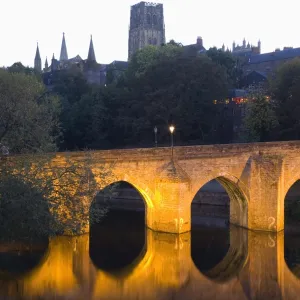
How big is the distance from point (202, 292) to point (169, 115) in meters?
28.1

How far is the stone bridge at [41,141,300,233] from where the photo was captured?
25.2m

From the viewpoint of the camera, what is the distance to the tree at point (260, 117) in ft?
129

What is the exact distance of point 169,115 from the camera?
45812 mm

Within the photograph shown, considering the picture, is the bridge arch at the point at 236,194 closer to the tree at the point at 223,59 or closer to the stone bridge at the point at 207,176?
the stone bridge at the point at 207,176

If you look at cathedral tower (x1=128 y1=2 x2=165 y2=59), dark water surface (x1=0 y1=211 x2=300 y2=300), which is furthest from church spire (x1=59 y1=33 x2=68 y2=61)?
dark water surface (x1=0 y1=211 x2=300 y2=300)

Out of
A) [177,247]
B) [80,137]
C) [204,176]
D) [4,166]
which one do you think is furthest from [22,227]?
[80,137]

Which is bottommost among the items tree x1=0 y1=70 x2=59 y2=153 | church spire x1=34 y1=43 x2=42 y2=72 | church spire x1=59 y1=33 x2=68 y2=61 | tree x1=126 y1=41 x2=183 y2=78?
tree x1=0 y1=70 x2=59 y2=153

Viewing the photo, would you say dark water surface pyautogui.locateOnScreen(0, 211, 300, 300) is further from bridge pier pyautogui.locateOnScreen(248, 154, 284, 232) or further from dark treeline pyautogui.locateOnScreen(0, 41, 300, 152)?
dark treeline pyautogui.locateOnScreen(0, 41, 300, 152)

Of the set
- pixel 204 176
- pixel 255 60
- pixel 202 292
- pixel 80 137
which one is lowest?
pixel 202 292

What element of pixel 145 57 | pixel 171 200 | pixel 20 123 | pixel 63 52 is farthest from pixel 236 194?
pixel 63 52

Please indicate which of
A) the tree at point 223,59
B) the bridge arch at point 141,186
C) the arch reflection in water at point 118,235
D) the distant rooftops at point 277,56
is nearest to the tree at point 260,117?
the arch reflection in water at point 118,235

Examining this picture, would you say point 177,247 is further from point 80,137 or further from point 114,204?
point 80,137

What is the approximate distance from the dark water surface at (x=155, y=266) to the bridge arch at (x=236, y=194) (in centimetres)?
111

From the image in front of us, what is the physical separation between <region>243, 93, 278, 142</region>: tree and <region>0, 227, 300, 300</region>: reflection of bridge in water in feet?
51.0
